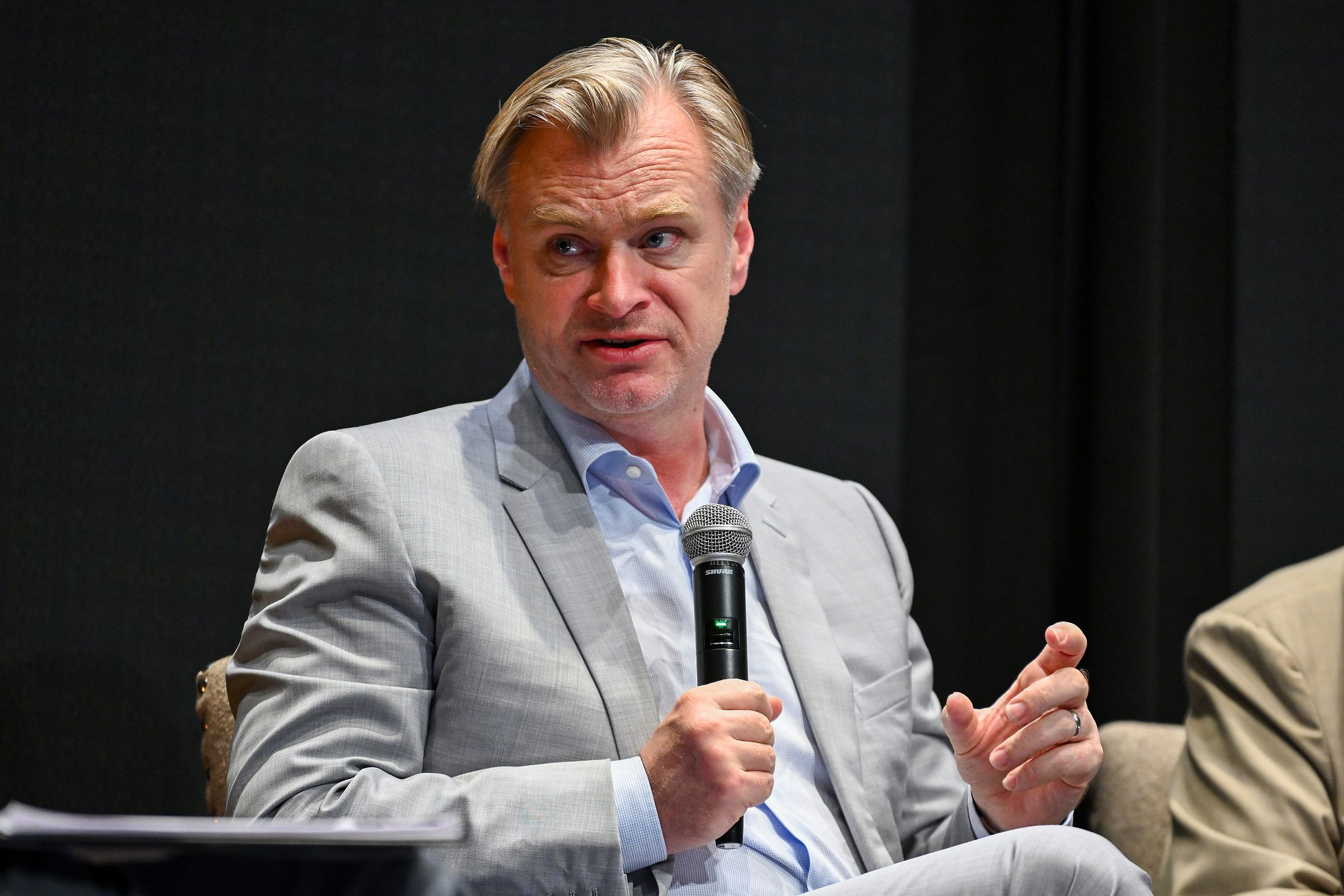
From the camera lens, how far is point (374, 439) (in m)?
1.59

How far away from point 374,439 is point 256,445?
1.87ft

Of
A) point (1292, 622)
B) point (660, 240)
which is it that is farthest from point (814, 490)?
point (1292, 622)

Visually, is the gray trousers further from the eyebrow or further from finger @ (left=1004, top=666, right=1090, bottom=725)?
the eyebrow

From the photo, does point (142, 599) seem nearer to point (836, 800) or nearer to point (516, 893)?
point (516, 893)

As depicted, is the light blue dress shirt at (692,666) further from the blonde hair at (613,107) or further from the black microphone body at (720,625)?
the blonde hair at (613,107)

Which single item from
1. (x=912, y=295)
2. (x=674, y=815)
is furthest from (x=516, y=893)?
(x=912, y=295)

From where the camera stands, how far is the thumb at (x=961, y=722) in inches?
59.7

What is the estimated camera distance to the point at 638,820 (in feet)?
4.40

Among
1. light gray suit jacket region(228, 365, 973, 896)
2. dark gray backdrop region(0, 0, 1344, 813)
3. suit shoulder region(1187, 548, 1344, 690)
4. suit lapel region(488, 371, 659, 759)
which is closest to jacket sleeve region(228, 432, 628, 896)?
light gray suit jacket region(228, 365, 973, 896)

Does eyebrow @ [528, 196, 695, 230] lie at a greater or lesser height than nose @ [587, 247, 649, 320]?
greater

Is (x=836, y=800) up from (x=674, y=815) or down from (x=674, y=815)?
down

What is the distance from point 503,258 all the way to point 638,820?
34.7 inches

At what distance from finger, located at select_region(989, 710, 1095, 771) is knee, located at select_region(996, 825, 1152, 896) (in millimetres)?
234

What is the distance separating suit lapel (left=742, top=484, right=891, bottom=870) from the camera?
5.29ft
